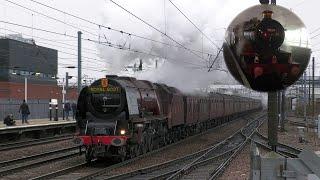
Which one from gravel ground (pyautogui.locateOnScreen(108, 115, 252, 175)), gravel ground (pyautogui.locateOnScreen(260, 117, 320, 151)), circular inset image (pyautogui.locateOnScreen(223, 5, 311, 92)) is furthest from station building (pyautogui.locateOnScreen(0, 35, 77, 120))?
circular inset image (pyautogui.locateOnScreen(223, 5, 311, 92))

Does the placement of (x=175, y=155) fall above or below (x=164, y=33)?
below

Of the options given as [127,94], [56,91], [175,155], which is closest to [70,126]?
[175,155]

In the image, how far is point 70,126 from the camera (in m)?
35.6

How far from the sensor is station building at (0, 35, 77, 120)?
2308 inches

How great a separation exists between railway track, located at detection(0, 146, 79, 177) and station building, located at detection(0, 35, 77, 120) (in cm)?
3058

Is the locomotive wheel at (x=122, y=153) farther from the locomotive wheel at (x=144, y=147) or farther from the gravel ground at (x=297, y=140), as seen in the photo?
the gravel ground at (x=297, y=140)

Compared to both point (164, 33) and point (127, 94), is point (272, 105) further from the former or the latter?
point (164, 33)

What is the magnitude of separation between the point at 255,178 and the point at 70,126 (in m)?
32.5

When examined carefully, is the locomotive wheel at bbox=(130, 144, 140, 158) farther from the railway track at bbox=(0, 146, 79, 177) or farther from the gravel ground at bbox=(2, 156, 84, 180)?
the railway track at bbox=(0, 146, 79, 177)

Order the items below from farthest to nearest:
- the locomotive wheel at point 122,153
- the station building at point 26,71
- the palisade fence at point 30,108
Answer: the station building at point 26,71 → the palisade fence at point 30,108 → the locomotive wheel at point 122,153

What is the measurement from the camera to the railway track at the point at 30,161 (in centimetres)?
1587

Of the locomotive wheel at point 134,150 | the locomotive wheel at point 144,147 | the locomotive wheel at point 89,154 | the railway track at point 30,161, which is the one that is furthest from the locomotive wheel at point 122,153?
the railway track at point 30,161

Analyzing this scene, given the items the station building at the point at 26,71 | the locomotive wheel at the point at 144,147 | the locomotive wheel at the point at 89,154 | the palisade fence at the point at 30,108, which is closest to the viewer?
the locomotive wheel at the point at 89,154

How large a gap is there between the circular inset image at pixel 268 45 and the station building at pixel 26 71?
49.2 metres
